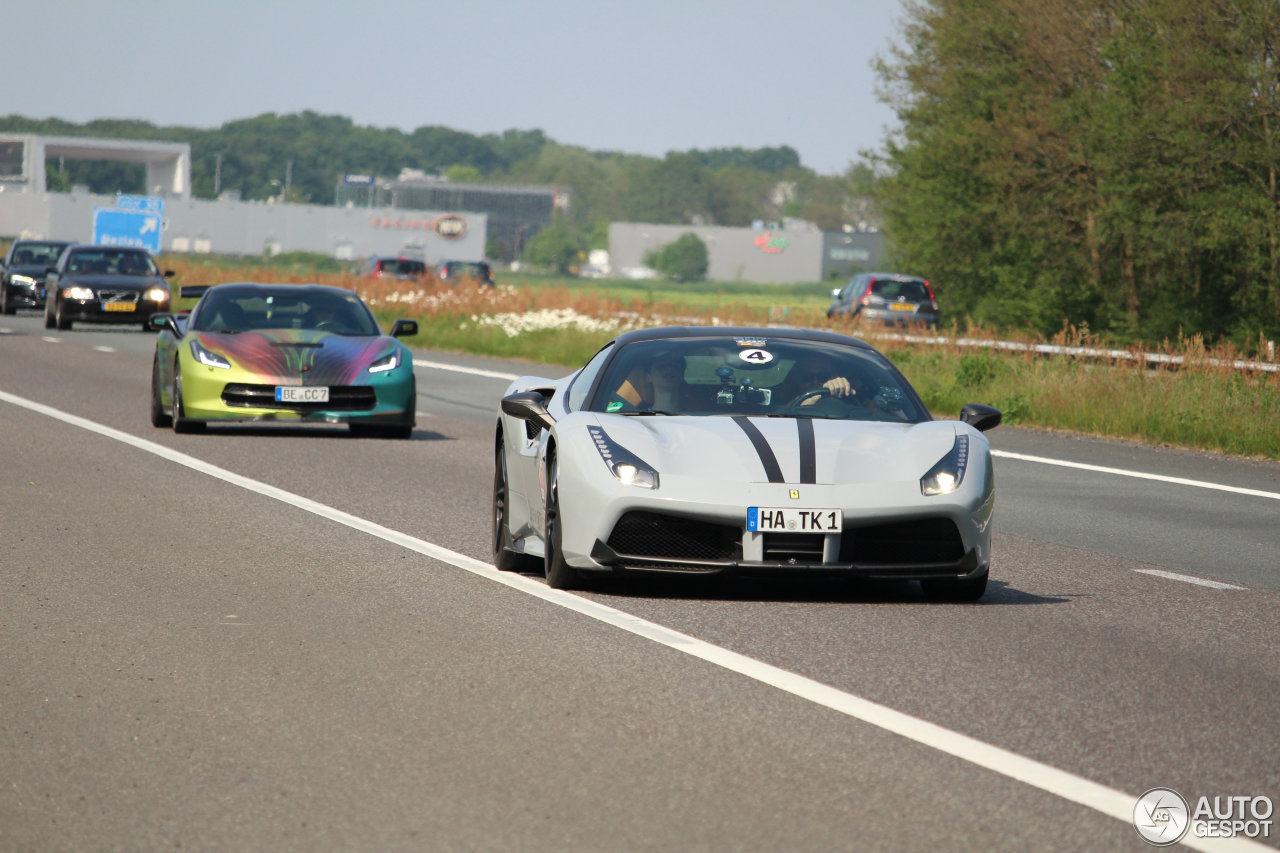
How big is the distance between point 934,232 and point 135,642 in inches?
1530

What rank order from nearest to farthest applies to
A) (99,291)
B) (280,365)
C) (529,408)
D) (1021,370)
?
1. (529,408)
2. (280,365)
3. (1021,370)
4. (99,291)

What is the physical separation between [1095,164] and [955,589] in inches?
1174

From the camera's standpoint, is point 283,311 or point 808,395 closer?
point 808,395

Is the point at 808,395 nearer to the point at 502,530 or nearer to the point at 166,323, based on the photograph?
the point at 502,530

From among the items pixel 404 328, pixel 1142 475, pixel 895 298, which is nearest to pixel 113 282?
pixel 895 298

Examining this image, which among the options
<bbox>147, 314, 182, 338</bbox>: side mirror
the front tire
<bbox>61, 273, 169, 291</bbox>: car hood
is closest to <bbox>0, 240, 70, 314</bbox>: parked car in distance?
<bbox>61, 273, 169, 291</bbox>: car hood

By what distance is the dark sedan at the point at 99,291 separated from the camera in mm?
36719

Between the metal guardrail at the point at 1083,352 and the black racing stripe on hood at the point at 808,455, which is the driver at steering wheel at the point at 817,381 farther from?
the metal guardrail at the point at 1083,352

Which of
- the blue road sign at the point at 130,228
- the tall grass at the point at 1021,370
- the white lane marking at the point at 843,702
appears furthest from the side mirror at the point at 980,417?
the blue road sign at the point at 130,228

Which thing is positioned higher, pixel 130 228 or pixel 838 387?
pixel 130 228

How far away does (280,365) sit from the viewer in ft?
54.5

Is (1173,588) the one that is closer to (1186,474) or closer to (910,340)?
(1186,474)

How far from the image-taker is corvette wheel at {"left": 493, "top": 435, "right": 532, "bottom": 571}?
9.37 metres

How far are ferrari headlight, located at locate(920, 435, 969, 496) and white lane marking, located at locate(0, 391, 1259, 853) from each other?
137 cm
